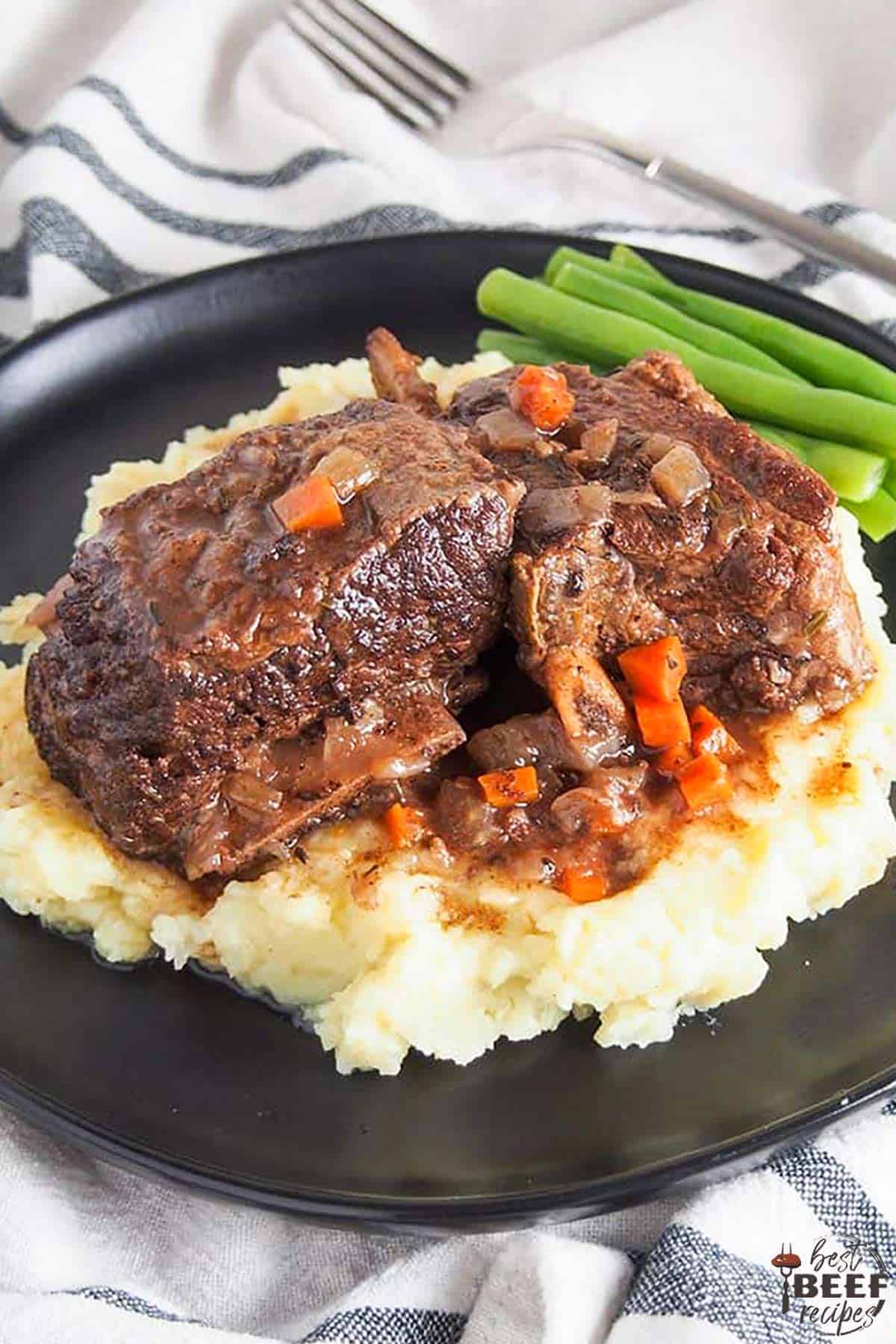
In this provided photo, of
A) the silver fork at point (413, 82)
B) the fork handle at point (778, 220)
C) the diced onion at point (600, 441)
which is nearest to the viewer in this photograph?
the diced onion at point (600, 441)

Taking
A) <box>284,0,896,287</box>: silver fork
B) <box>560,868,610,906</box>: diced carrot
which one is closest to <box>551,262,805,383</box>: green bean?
<box>284,0,896,287</box>: silver fork

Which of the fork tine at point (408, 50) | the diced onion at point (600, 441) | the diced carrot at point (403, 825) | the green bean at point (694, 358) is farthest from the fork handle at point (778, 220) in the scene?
the diced carrot at point (403, 825)

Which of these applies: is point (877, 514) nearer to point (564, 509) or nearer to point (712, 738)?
point (712, 738)

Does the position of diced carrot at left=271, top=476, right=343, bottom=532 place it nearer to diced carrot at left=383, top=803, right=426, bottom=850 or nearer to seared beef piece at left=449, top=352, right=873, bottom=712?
seared beef piece at left=449, top=352, right=873, bottom=712

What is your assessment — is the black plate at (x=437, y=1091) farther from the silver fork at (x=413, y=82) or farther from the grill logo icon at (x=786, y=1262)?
the silver fork at (x=413, y=82)

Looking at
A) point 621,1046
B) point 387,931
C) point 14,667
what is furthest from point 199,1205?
point 14,667
